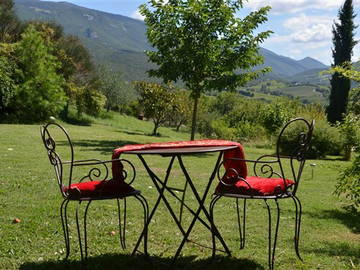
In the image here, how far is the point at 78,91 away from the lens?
1411 inches

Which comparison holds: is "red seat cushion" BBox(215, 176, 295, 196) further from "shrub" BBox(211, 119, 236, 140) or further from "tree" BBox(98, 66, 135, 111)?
"tree" BBox(98, 66, 135, 111)

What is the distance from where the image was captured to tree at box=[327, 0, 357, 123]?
37.4 m

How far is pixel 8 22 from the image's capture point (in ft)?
129

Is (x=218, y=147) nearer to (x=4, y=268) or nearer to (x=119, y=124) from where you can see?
(x=4, y=268)

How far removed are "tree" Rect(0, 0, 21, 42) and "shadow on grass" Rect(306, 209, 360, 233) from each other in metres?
36.3

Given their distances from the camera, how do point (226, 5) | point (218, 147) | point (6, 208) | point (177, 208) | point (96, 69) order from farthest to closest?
point (96, 69), point (226, 5), point (177, 208), point (6, 208), point (218, 147)

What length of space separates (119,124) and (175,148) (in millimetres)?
36166

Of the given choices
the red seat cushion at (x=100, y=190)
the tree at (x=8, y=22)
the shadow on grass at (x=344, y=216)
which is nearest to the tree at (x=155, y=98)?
the tree at (x=8, y=22)

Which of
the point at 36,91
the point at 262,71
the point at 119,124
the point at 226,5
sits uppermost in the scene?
the point at 226,5

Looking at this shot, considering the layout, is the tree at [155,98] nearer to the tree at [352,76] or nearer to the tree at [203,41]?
the tree at [203,41]

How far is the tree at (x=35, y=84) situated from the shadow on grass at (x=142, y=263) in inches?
1015

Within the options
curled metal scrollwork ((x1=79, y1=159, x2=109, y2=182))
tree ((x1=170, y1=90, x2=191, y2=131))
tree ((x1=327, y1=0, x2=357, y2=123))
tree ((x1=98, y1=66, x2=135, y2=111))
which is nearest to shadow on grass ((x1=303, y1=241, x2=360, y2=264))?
curled metal scrollwork ((x1=79, y1=159, x2=109, y2=182))

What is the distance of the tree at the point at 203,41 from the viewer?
15945 millimetres

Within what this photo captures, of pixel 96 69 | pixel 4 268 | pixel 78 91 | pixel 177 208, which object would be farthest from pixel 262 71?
pixel 96 69
